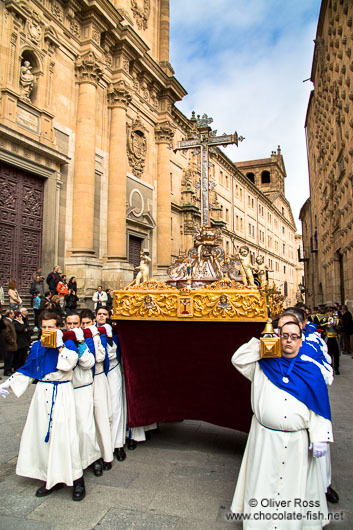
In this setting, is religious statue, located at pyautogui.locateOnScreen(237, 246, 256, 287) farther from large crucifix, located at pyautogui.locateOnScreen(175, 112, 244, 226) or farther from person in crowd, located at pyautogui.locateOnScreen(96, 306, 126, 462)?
person in crowd, located at pyautogui.locateOnScreen(96, 306, 126, 462)

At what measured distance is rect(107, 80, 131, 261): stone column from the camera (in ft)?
57.7

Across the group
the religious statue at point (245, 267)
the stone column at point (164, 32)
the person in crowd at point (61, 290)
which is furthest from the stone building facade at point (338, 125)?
the person in crowd at point (61, 290)

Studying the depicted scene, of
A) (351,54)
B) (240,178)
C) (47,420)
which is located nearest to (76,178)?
(351,54)

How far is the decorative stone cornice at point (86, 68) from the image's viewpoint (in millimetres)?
16031

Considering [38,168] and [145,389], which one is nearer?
[145,389]

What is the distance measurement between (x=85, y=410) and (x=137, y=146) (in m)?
18.6

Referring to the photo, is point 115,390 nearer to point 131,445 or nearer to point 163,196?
point 131,445

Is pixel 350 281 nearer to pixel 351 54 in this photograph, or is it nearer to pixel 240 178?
pixel 351 54

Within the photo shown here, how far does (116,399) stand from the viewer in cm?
459

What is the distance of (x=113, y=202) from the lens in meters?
17.7

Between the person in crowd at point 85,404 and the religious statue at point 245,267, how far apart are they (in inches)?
82.6

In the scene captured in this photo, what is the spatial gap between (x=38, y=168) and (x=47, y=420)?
39.6ft

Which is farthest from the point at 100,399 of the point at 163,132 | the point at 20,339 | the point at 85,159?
the point at 163,132

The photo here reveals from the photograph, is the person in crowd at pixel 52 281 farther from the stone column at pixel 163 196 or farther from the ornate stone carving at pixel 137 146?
the stone column at pixel 163 196
